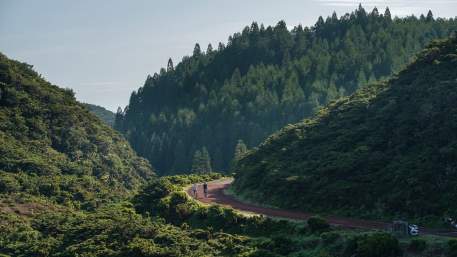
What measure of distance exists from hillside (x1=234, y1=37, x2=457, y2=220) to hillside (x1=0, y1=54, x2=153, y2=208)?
22727 millimetres

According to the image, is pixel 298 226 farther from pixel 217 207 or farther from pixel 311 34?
pixel 311 34

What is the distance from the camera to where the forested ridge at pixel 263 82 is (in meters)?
129

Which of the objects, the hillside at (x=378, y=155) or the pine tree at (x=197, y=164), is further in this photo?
the pine tree at (x=197, y=164)

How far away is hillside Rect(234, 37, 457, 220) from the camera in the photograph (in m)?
43.1

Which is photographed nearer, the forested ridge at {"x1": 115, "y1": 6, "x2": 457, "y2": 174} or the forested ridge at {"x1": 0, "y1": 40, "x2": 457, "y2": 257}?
the forested ridge at {"x1": 0, "y1": 40, "x2": 457, "y2": 257}

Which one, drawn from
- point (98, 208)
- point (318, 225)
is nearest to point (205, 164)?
point (98, 208)

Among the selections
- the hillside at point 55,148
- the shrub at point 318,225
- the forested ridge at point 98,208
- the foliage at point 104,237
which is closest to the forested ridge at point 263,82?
the hillside at point 55,148

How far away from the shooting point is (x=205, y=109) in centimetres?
14712

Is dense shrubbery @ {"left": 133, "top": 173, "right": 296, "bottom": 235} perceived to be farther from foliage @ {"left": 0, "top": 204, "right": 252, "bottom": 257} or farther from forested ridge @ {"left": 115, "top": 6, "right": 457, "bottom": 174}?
forested ridge @ {"left": 115, "top": 6, "right": 457, "bottom": 174}

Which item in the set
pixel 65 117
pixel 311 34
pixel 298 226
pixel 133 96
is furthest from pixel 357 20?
pixel 298 226

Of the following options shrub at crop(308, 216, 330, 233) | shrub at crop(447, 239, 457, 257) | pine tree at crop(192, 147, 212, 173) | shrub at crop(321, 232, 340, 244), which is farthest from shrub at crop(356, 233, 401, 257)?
pine tree at crop(192, 147, 212, 173)

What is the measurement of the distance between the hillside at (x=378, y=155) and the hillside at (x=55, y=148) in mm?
22727

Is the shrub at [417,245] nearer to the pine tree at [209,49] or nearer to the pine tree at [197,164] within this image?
the pine tree at [197,164]

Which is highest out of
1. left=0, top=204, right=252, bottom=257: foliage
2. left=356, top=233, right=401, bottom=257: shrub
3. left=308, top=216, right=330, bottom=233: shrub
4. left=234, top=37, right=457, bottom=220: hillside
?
left=234, top=37, right=457, bottom=220: hillside
